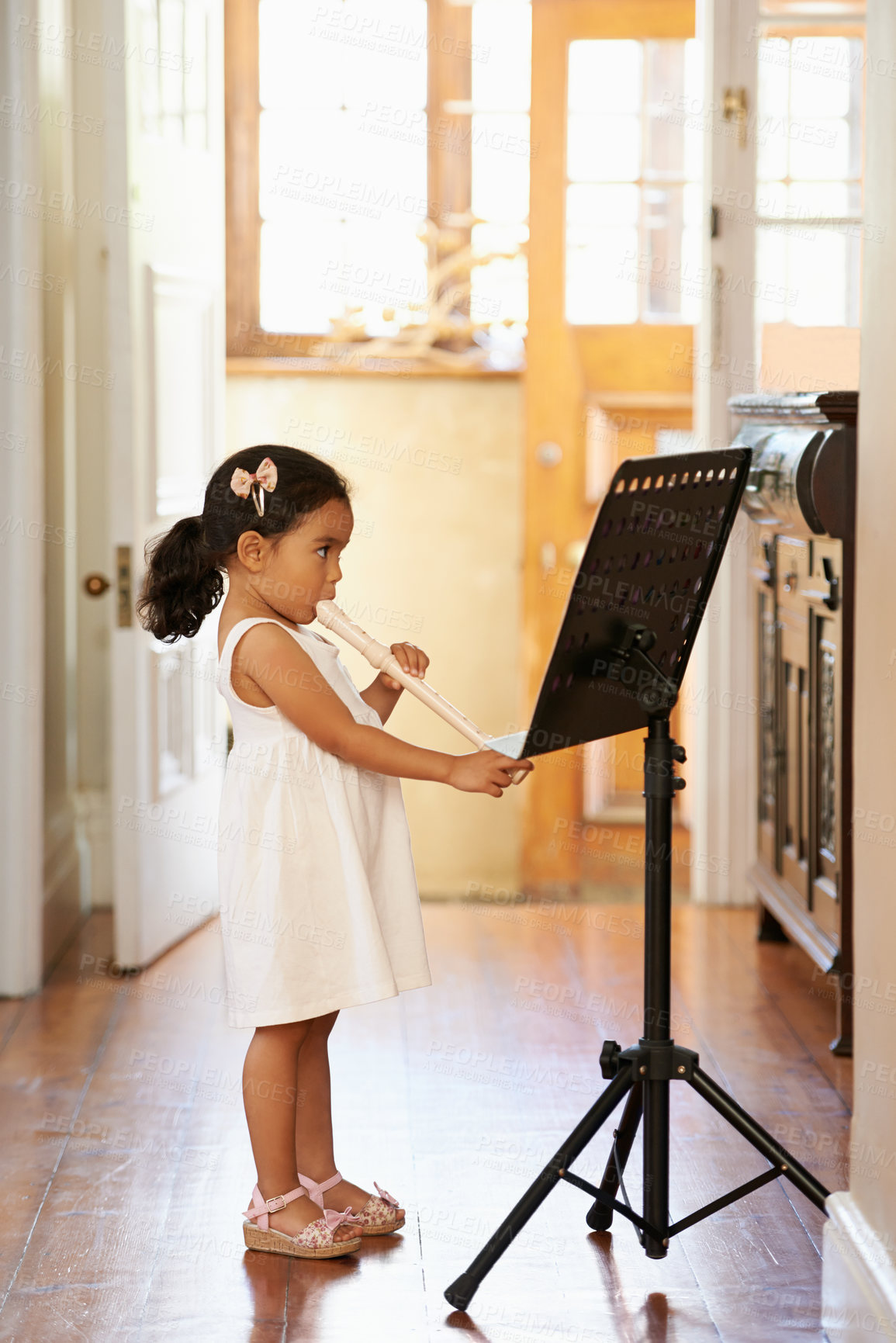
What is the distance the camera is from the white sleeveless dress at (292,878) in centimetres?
200

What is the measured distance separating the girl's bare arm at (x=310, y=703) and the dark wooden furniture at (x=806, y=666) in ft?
3.73

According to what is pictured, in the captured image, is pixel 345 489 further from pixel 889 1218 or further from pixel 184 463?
pixel 184 463

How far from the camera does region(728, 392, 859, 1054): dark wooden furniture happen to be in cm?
278

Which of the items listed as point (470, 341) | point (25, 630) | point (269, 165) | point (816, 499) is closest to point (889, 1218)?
point (816, 499)

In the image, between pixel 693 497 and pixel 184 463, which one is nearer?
pixel 693 497

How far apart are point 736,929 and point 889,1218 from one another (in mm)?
1981

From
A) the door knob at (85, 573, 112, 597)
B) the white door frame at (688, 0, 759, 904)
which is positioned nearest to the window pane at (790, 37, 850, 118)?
the white door frame at (688, 0, 759, 904)

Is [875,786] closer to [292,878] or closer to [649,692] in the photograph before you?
[649,692]

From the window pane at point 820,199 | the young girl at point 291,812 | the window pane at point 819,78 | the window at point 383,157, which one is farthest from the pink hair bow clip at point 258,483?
the window at point 383,157

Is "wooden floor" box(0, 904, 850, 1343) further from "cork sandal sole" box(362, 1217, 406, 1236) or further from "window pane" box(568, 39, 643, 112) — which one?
"window pane" box(568, 39, 643, 112)

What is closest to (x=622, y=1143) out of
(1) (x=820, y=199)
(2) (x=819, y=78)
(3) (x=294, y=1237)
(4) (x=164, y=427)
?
(3) (x=294, y=1237)

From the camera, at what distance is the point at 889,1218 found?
1721 mm

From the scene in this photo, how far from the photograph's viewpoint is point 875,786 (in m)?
1.79

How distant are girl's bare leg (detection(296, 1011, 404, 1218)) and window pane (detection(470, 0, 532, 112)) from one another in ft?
13.3
